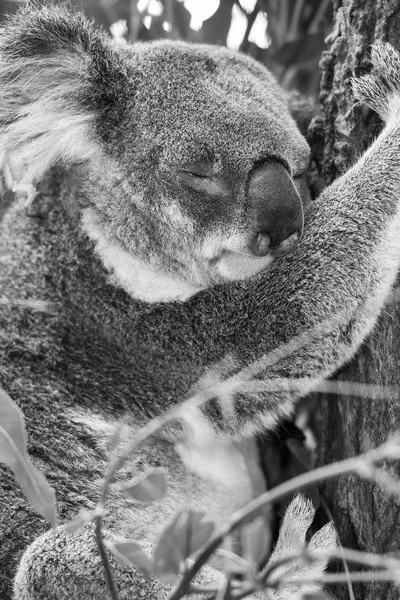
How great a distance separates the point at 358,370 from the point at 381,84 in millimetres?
1056

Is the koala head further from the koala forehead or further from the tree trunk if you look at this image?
the tree trunk

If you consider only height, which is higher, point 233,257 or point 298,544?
point 233,257

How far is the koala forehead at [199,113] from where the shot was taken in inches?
94.7

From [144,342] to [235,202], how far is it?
2.37ft

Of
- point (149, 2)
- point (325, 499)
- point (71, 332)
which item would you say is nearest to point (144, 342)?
point (71, 332)

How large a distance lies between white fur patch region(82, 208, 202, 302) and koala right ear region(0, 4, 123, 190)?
0.36 metres

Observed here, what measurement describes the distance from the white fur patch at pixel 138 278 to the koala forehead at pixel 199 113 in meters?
0.38

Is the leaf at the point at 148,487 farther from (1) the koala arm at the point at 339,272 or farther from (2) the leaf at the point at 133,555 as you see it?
(1) the koala arm at the point at 339,272

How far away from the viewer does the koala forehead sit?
2.41 metres

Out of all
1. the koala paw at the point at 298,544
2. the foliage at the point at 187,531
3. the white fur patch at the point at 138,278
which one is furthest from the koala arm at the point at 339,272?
the foliage at the point at 187,531

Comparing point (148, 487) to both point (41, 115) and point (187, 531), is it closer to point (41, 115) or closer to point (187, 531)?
point (187, 531)

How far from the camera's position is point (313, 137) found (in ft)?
9.62

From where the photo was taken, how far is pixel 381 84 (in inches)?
96.3

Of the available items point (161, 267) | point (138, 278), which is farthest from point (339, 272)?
point (138, 278)
